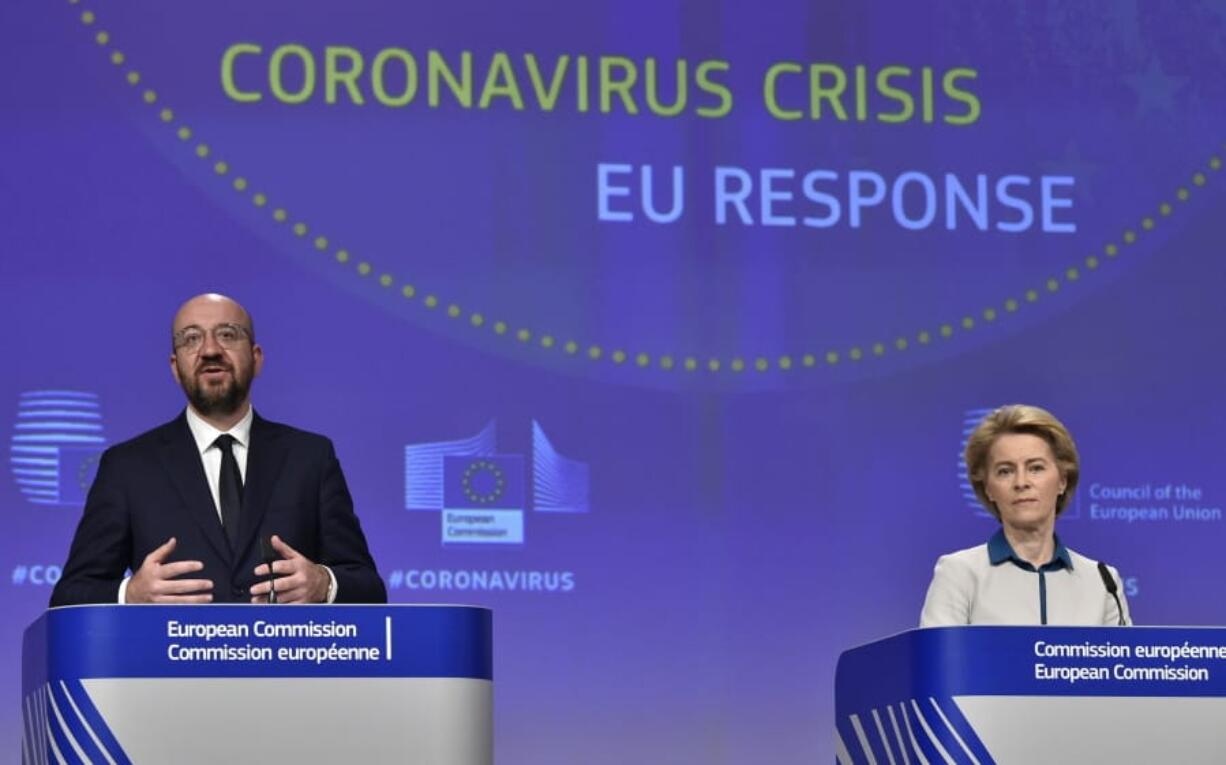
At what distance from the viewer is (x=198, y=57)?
18.3 ft

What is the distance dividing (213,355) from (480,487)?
1.37 meters

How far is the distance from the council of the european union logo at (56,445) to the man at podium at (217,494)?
114 cm

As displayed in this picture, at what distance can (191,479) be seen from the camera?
426 cm

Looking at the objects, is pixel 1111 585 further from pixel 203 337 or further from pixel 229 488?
pixel 203 337

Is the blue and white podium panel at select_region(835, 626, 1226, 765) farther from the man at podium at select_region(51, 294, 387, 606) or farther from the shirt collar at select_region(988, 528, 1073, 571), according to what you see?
the man at podium at select_region(51, 294, 387, 606)

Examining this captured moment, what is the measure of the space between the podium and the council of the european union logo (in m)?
1.80

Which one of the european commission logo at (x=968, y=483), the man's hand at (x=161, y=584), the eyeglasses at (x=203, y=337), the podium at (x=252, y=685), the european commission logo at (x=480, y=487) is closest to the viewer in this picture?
the podium at (x=252, y=685)

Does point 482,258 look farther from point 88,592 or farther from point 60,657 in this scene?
point 60,657

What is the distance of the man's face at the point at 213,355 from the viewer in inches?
169

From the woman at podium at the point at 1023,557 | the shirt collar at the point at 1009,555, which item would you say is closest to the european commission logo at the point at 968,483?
the woman at podium at the point at 1023,557

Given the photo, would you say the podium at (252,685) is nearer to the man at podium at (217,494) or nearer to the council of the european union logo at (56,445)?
the man at podium at (217,494)

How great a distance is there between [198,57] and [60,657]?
2381mm

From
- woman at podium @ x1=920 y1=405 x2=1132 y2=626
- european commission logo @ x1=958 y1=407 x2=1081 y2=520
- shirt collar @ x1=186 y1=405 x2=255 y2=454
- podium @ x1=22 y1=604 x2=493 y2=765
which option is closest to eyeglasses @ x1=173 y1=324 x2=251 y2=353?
shirt collar @ x1=186 y1=405 x2=255 y2=454

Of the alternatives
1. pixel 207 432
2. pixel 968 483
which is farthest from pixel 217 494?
pixel 968 483
